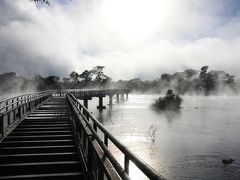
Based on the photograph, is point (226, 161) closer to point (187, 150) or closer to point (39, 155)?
point (187, 150)

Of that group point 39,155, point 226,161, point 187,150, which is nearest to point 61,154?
point 39,155

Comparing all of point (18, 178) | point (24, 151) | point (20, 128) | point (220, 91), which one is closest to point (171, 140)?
point (20, 128)

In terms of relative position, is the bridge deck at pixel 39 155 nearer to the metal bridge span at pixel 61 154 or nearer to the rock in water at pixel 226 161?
the metal bridge span at pixel 61 154

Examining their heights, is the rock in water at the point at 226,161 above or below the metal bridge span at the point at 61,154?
below

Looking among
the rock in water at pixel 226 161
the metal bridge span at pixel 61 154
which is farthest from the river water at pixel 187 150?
the metal bridge span at pixel 61 154

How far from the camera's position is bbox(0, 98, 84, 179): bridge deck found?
7.72 m

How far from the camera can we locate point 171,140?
1369 inches

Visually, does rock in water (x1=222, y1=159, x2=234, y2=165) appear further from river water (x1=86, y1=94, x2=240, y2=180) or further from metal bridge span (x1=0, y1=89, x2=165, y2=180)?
metal bridge span (x1=0, y1=89, x2=165, y2=180)

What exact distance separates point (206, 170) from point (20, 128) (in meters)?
14.6

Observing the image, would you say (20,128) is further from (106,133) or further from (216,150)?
(216,150)

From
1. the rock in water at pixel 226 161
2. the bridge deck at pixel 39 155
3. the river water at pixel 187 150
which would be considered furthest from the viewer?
the rock in water at pixel 226 161

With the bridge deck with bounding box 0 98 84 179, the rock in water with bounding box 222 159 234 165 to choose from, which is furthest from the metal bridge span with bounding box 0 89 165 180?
the rock in water with bounding box 222 159 234 165

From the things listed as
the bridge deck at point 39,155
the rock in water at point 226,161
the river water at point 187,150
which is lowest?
the river water at point 187,150

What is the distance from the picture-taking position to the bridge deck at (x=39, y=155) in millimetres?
7719
